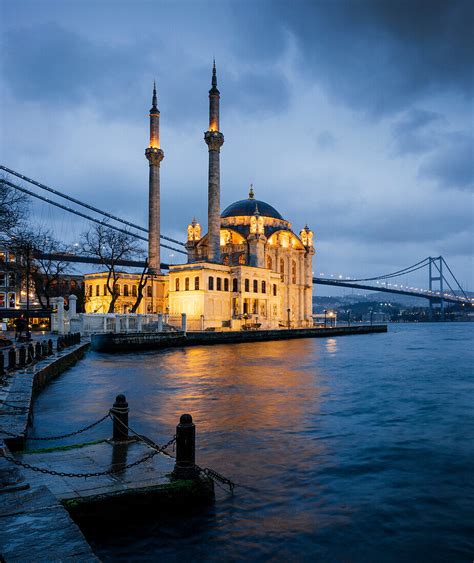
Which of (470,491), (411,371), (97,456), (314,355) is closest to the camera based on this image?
(97,456)

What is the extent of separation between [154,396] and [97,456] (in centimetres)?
962

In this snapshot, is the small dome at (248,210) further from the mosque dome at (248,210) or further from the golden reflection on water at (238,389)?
the golden reflection on water at (238,389)

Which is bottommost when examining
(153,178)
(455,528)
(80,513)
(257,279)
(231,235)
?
(455,528)

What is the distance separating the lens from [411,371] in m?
27.7

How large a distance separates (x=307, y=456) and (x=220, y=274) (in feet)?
150

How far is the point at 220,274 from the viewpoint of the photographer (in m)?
55.5

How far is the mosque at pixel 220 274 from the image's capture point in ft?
178

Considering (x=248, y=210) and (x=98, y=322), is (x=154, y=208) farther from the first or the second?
(x=98, y=322)

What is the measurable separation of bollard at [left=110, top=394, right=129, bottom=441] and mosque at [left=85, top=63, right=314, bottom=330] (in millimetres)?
37554

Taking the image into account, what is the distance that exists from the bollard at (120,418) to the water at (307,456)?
5.49 feet

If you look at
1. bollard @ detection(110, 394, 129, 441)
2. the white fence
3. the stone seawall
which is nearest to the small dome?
the stone seawall

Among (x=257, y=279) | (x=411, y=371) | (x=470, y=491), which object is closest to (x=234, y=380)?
(x=411, y=371)

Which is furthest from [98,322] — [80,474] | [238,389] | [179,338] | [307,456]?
[80,474]

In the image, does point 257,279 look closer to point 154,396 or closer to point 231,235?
point 231,235
